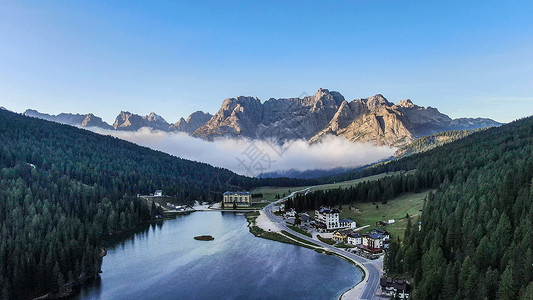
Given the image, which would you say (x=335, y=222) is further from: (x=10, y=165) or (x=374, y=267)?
(x=10, y=165)

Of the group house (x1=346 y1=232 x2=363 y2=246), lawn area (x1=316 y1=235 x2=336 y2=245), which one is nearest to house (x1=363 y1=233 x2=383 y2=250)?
house (x1=346 y1=232 x2=363 y2=246)

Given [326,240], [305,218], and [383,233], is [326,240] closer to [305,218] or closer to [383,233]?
[383,233]

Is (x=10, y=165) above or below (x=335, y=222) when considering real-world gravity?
above

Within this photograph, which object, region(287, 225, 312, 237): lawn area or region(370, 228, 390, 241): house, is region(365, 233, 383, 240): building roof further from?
region(287, 225, 312, 237): lawn area

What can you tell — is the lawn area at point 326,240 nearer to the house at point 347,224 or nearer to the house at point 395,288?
the house at point 347,224

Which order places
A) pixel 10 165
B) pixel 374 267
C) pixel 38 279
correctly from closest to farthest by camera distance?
pixel 38 279 → pixel 374 267 → pixel 10 165

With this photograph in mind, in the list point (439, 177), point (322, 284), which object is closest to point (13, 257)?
point (322, 284)

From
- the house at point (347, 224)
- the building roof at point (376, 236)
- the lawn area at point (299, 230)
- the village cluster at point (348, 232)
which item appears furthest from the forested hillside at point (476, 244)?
the lawn area at point (299, 230)

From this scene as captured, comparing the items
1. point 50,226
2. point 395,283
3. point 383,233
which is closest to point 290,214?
point 383,233
